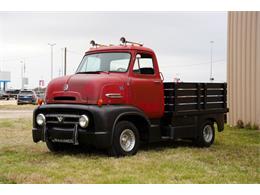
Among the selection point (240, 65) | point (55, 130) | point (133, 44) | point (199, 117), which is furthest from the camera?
point (240, 65)

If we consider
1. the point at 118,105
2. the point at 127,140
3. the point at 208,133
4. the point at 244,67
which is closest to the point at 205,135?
the point at 208,133

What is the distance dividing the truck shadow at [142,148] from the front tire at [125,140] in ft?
1.36

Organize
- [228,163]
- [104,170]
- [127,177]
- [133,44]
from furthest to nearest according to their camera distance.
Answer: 1. [133,44]
2. [228,163]
3. [104,170]
4. [127,177]

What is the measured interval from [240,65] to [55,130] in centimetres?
973

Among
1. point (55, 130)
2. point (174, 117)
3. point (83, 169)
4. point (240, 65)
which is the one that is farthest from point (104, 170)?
point (240, 65)

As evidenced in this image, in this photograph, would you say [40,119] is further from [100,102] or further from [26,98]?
[26,98]

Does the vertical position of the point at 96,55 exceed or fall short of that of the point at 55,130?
it exceeds it

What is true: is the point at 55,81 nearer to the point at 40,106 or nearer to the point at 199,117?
the point at 40,106

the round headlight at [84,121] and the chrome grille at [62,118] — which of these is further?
the chrome grille at [62,118]

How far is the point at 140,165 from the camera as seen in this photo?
27.0 feet

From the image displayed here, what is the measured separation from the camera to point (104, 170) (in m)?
7.83

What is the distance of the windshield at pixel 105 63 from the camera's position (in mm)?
9891

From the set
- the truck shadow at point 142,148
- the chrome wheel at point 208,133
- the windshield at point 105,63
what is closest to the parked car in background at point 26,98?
the truck shadow at point 142,148

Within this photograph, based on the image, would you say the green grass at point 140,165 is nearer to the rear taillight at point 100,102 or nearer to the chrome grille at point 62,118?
the chrome grille at point 62,118
